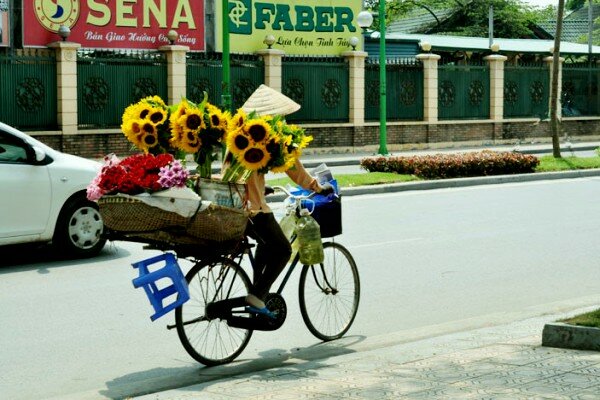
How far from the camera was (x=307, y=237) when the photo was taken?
25.8ft

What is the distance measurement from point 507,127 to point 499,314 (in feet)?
94.0

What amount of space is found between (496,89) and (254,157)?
30303mm

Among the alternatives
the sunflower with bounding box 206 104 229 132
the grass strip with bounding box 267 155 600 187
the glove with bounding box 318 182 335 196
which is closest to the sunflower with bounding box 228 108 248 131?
the sunflower with bounding box 206 104 229 132

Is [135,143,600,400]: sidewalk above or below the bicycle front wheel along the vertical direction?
below

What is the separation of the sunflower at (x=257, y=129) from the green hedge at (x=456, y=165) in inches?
606

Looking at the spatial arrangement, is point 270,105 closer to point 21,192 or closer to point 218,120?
point 218,120

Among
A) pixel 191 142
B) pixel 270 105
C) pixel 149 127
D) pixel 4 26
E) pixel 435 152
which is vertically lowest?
pixel 435 152

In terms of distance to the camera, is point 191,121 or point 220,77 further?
point 220,77

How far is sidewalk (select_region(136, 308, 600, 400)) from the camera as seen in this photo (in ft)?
20.4

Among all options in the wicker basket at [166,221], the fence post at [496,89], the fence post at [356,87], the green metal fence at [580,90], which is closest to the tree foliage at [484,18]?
the green metal fence at [580,90]

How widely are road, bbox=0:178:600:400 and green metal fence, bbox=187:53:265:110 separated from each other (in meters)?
13.3

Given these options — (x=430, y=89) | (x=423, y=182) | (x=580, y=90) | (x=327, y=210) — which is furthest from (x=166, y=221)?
(x=580, y=90)

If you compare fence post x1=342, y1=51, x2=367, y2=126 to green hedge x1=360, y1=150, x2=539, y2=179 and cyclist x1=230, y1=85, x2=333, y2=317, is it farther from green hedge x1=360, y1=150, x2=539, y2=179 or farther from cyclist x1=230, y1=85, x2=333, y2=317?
cyclist x1=230, y1=85, x2=333, y2=317

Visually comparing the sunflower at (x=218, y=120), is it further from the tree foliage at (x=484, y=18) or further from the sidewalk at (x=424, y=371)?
the tree foliage at (x=484, y=18)
